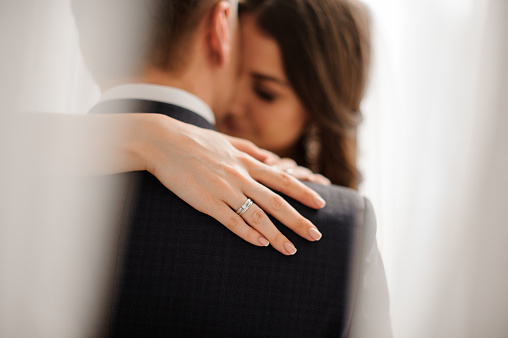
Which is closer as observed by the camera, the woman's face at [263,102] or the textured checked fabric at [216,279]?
the textured checked fabric at [216,279]

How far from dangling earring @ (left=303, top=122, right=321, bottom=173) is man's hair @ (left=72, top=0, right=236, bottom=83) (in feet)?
3.16

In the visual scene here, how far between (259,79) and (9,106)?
792mm

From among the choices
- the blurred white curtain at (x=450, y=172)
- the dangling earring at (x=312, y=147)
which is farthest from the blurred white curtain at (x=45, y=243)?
the dangling earring at (x=312, y=147)

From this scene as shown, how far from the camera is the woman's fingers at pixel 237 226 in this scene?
2.04 ft

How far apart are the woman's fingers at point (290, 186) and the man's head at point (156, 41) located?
0.24m

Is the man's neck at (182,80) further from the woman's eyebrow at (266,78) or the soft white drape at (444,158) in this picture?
the woman's eyebrow at (266,78)

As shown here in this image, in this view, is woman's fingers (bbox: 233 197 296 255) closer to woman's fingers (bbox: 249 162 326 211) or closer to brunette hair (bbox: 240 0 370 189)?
woman's fingers (bbox: 249 162 326 211)

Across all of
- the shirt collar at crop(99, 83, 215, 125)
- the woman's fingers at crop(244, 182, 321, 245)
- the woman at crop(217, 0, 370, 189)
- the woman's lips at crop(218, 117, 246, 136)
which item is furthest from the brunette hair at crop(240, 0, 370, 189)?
the woman's fingers at crop(244, 182, 321, 245)

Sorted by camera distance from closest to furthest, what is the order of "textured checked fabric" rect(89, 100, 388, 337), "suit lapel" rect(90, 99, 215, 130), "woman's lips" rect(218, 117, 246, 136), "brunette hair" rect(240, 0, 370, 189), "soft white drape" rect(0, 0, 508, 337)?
"textured checked fabric" rect(89, 100, 388, 337)
"suit lapel" rect(90, 99, 215, 130)
"soft white drape" rect(0, 0, 508, 337)
"brunette hair" rect(240, 0, 370, 189)
"woman's lips" rect(218, 117, 246, 136)

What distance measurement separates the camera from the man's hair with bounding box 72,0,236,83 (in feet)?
2.49

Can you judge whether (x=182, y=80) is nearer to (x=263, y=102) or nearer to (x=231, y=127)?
(x=263, y=102)

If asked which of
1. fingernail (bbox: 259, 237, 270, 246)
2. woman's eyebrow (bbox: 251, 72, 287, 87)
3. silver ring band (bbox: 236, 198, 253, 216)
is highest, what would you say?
woman's eyebrow (bbox: 251, 72, 287, 87)

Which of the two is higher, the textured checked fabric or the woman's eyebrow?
the woman's eyebrow

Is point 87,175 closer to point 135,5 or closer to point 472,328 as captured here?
point 135,5
